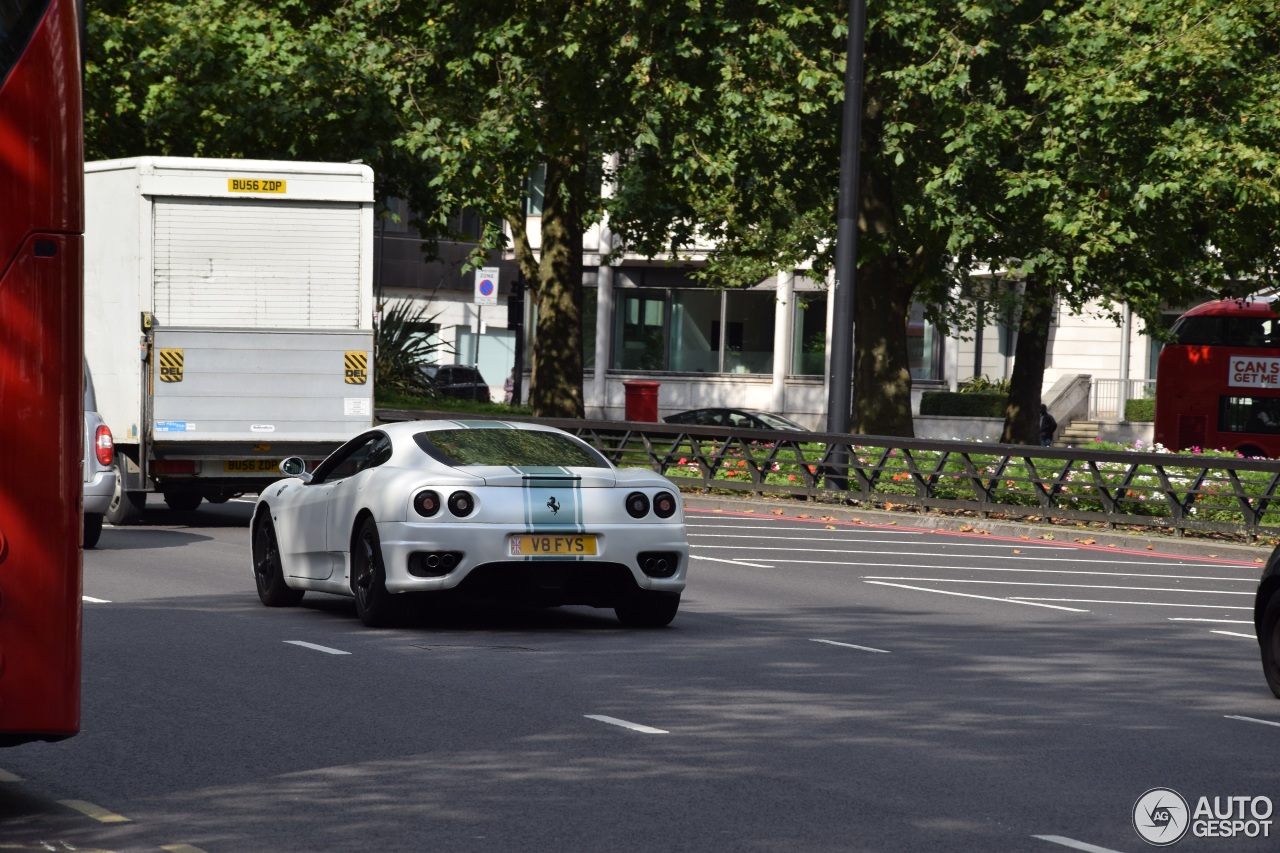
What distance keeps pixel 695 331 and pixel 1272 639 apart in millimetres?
44075

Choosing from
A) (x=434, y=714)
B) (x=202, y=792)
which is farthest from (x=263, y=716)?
(x=202, y=792)

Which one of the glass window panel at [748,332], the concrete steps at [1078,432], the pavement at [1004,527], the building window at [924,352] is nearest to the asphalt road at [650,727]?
the pavement at [1004,527]

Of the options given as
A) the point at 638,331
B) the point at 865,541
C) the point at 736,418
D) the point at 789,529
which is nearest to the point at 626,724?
the point at 865,541

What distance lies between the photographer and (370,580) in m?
12.1

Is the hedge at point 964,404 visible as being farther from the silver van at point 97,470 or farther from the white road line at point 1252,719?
the white road line at point 1252,719

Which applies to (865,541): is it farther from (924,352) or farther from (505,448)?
(924,352)

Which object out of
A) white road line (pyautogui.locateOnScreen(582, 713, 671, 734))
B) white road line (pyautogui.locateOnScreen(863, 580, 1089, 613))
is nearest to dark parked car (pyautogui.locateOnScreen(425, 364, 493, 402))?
white road line (pyautogui.locateOnScreen(863, 580, 1089, 613))

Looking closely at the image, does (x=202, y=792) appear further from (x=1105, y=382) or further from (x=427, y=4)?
(x=1105, y=382)

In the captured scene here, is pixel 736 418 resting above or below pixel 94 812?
above

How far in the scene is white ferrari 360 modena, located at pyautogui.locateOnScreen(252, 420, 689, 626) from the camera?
38.2 ft

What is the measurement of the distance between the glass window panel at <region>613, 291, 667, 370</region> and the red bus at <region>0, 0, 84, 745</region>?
48.3 metres

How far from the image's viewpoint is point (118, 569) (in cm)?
1564

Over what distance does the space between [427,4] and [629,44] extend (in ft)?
12.8

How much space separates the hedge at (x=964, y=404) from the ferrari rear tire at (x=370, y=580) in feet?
121
